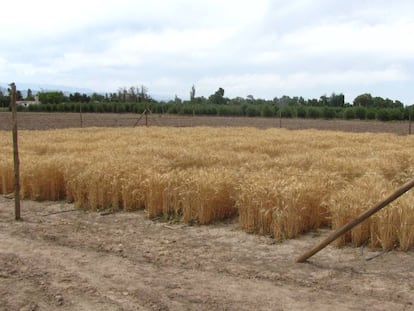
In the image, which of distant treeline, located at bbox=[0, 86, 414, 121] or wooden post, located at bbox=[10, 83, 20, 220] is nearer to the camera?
wooden post, located at bbox=[10, 83, 20, 220]

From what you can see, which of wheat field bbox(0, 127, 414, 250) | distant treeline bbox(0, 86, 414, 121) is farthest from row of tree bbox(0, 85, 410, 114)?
wheat field bbox(0, 127, 414, 250)

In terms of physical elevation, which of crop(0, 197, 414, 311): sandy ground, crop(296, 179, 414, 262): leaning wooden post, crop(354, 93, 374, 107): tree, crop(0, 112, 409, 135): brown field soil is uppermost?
crop(354, 93, 374, 107): tree

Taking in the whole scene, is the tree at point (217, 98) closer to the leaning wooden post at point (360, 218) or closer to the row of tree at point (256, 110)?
the row of tree at point (256, 110)

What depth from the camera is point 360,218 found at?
4914 millimetres

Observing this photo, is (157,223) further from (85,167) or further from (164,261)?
(85,167)

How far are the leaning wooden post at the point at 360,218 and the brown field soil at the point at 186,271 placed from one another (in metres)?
0.15

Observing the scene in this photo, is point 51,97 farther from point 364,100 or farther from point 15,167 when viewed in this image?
point 15,167

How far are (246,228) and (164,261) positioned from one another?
1.57m

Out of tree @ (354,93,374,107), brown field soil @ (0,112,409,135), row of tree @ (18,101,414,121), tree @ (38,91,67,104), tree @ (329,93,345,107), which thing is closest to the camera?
brown field soil @ (0,112,409,135)

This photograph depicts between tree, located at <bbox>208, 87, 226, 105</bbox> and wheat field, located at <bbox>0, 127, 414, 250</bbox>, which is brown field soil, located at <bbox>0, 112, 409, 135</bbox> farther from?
tree, located at <bbox>208, 87, 226, 105</bbox>

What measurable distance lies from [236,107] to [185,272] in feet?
233

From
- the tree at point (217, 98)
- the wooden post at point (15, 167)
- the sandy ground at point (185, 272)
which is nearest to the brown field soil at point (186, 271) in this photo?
the sandy ground at point (185, 272)

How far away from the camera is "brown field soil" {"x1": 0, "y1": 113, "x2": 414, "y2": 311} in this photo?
4.51 metres

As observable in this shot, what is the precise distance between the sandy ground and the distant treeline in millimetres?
34240
